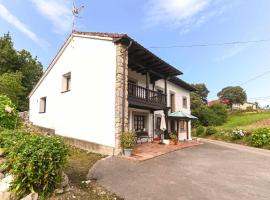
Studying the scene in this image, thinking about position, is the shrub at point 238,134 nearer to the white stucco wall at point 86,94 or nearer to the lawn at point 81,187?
the white stucco wall at point 86,94

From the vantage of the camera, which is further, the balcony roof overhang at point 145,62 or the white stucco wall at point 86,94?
the balcony roof overhang at point 145,62

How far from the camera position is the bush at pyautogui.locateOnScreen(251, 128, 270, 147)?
1798cm

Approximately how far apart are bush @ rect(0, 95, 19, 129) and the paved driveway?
463 centimetres

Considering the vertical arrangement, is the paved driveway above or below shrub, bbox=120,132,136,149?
below

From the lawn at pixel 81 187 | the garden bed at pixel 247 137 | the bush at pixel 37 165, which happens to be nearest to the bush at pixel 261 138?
the garden bed at pixel 247 137

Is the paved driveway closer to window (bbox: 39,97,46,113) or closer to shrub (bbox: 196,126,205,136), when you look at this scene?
window (bbox: 39,97,46,113)

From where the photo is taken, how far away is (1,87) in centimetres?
2194

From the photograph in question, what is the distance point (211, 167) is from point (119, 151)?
165 inches

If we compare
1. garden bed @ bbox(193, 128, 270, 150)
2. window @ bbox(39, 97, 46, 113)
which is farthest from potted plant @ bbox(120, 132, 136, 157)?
garden bed @ bbox(193, 128, 270, 150)

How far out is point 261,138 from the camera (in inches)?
717

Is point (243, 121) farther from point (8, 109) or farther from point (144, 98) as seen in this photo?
A: point (8, 109)

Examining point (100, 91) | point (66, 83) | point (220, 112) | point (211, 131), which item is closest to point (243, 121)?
point (220, 112)

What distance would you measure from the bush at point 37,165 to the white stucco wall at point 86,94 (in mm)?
5571

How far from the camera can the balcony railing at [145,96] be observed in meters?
13.0
